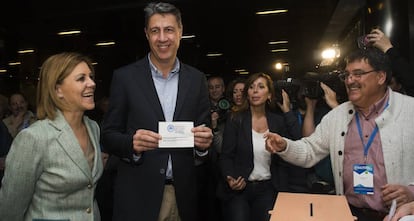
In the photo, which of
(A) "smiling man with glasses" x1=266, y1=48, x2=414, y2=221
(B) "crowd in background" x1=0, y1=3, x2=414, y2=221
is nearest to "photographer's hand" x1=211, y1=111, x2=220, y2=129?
(B) "crowd in background" x1=0, y1=3, x2=414, y2=221

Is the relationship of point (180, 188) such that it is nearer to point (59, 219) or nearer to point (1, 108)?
point (59, 219)

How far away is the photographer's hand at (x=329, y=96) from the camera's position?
3.20m

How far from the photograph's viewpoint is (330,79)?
3.11 m

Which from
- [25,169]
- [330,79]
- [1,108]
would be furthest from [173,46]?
[1,108]

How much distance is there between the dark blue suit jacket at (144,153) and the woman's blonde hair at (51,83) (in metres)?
0.25

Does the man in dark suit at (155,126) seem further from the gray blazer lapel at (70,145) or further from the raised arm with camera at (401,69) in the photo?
the raised arm with camera at (401,69)

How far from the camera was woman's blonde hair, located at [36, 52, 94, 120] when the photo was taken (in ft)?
6.15

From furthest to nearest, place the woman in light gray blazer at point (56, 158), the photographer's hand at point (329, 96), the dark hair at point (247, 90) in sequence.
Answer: the dark hair at point (247, 90) → the photographer's hand at point (329, 96) → the woman in light gray blazer at point (56, 158)

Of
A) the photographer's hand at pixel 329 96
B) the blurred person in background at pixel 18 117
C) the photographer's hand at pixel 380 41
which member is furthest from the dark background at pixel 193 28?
the blurred person in background at pixel 18 117

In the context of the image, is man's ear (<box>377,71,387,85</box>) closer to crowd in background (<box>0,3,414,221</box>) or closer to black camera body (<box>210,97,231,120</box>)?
crowd in background (<box>0,3,414,221</box>)

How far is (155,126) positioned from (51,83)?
55cm

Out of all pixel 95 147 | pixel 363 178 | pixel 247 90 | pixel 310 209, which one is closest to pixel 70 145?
pixel 95 147

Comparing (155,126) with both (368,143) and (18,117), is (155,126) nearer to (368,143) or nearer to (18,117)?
(368,143)

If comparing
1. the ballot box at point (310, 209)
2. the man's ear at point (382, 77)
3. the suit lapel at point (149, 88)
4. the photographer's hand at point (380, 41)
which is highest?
the photographer's hand at point (380, 41)
